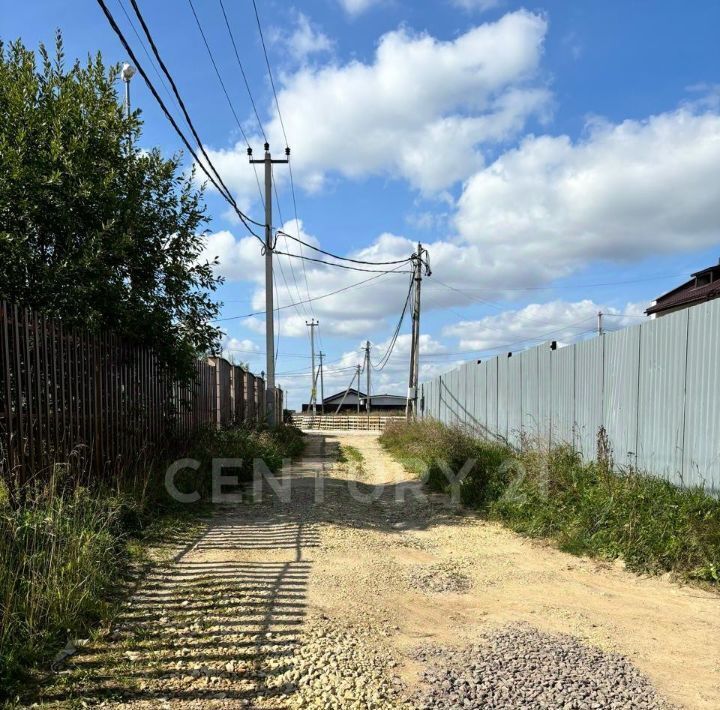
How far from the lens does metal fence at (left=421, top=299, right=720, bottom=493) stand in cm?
525

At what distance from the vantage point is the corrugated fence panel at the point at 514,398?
10742 millimetres

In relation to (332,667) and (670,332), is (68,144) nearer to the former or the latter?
(332,667)

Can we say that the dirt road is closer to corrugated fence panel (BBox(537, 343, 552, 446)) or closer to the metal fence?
the metal fence

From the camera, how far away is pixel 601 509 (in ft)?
18.6

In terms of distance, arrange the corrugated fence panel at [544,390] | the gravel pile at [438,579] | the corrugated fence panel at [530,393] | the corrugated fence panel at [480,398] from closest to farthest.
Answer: the gravel pile at [438,579], the corrugated fence panel at [544,390], the corrugated fence panel at [530,393], the corrugated fence panel at [480,398]

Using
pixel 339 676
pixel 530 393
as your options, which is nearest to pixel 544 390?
pixel 530 393

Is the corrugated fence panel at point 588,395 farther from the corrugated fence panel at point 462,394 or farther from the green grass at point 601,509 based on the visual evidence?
the corrugated fence panel at point 462,394

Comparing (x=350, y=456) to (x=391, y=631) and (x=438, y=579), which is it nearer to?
(x=438, y=579)

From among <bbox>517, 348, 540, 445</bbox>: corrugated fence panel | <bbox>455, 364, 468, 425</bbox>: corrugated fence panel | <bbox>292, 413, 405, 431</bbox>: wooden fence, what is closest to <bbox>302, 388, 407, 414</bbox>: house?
<bbox>292, 413, 405, 431</bbox>: wooden fence

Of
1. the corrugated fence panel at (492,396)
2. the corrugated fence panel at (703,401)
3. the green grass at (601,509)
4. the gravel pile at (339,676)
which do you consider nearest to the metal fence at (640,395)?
the corrugated fence panel at (703,401)

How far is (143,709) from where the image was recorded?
2717mm

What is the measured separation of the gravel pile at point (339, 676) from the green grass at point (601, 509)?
9.05 ft

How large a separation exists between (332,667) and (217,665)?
0.60 m

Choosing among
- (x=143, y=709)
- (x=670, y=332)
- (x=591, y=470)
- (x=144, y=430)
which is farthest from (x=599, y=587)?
(x=144, y=430)
